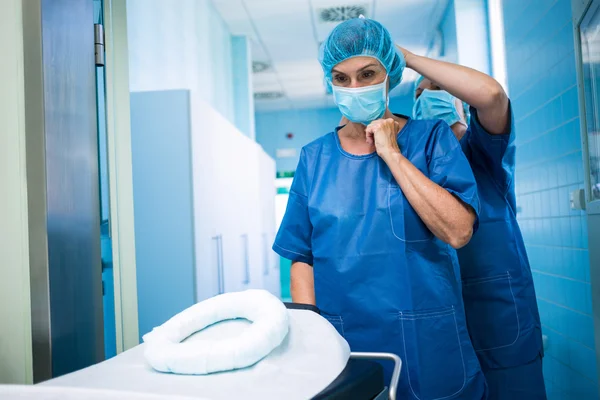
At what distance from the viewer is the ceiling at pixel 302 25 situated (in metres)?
4.56

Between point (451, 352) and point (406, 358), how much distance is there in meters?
0.10

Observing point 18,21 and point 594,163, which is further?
point 594,163

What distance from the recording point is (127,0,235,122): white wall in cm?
277

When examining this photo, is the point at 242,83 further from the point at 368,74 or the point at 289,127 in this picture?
the point at 368,74

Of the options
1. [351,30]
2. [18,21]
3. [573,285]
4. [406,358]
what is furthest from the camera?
[573,285]

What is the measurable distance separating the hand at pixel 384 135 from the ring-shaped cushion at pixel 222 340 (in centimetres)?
49

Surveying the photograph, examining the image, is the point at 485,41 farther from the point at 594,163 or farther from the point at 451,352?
the point at 451,352

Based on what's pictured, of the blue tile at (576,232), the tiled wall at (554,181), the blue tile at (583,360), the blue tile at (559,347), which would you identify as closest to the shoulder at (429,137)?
the tiled wall at (554,181)

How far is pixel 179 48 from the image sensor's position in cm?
333

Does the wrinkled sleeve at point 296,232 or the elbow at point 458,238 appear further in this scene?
the wrinkled sleeve at point 296,232

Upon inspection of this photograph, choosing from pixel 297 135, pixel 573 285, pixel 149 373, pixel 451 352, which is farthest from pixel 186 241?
pixel 297 135

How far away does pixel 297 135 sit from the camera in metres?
8.29

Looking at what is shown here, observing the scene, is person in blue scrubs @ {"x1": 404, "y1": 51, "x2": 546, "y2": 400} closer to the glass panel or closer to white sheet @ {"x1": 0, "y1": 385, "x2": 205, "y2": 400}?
the glass panel

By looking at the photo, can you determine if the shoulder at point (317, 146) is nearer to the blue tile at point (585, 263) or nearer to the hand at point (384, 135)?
the hand at point (384, 135)
